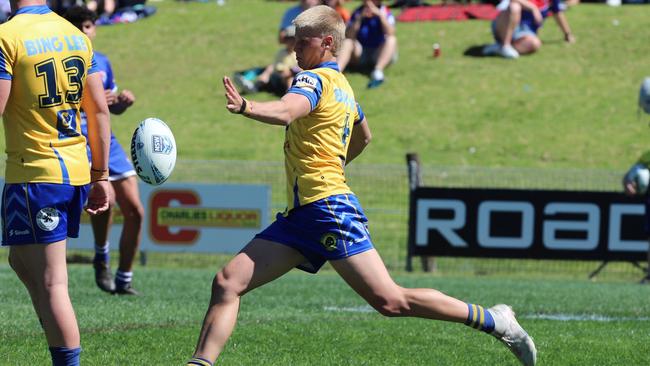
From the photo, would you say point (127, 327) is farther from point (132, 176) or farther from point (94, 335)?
point (132, 176)

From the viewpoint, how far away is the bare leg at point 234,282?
530cm

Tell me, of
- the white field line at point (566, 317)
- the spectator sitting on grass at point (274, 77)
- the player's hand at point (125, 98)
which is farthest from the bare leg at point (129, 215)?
the spectator sitting on grass at point (274, 77)

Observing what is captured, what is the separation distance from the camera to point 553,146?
64.7 feet

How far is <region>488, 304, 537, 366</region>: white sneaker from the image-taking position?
18.6 feet

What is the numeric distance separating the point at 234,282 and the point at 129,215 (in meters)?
4.24

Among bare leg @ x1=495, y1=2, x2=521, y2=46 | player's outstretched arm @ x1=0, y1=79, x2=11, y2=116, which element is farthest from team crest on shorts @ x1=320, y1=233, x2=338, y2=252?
bare leg @ x1=495, y1=2, x2=521, y2=46

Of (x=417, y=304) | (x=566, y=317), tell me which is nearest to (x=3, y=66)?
(x=417, y=304)

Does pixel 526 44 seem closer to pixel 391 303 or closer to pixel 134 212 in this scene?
pixel 134 212

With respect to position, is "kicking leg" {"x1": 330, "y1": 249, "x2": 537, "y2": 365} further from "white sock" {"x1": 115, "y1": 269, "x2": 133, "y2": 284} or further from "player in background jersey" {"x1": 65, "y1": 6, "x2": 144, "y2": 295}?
"white sock" {"x1": 115, "y1": 269, "x2": 133, "y2": 284}

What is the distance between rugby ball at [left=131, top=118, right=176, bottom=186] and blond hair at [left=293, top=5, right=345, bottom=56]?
889 mm

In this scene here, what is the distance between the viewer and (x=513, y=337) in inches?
224

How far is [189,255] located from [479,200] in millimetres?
4074

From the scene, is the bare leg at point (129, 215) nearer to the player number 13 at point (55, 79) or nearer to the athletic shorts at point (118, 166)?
the athletic shorts at point (118, 166)

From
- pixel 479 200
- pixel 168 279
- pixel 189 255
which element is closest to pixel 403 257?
pixel 479 200
